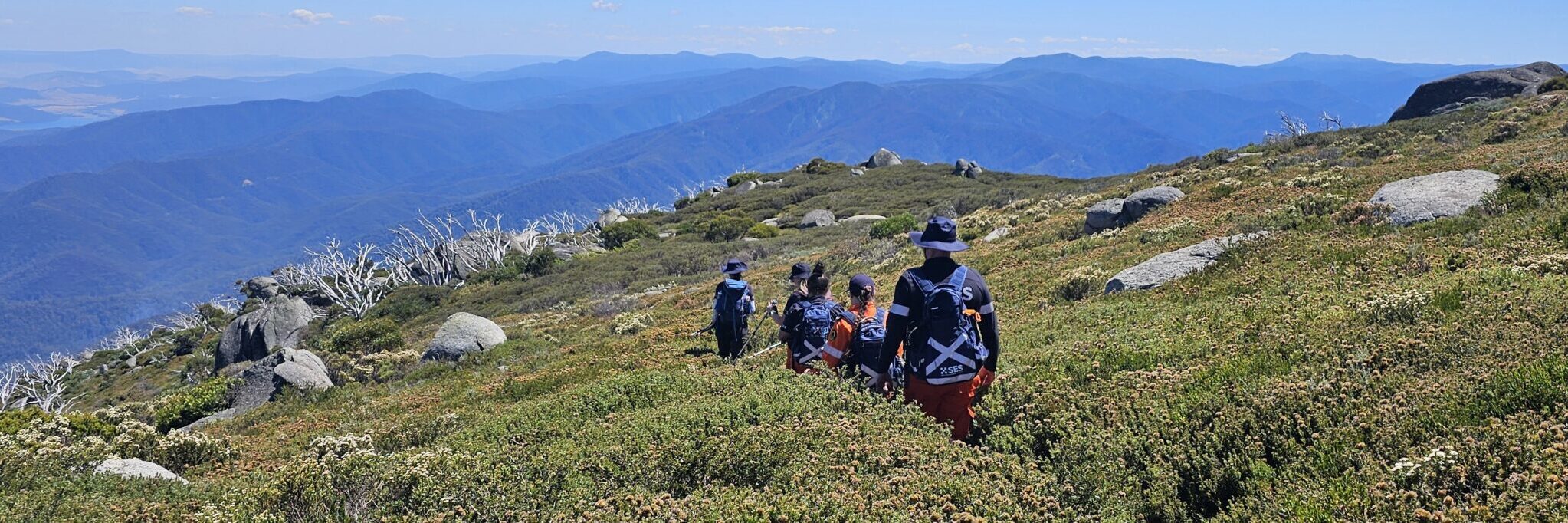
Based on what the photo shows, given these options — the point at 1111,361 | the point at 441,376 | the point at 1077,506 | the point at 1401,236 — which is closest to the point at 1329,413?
the point at 1077,506

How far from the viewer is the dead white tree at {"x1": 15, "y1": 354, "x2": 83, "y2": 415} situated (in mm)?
32531

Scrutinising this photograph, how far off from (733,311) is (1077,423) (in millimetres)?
5858

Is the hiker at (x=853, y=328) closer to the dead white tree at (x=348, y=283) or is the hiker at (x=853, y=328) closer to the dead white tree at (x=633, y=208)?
the dead white tree at (x=348, y=283)

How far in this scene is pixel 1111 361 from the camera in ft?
21.5

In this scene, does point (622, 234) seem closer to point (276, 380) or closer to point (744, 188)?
point (744, 188)

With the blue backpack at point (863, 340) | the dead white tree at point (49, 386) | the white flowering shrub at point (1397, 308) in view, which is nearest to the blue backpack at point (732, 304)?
the blue backpack at point (863, 340)

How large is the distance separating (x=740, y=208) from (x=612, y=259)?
1737 centimetres

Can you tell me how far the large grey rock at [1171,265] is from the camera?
1072 cm

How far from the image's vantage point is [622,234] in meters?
44.0

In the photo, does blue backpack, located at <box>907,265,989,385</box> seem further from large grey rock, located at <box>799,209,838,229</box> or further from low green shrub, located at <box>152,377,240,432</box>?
large grey rock, located at <box>799,209,838,229</box>

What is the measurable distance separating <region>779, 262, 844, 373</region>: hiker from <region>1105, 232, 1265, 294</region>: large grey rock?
517cm

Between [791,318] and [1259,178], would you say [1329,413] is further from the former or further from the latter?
[1259,178]

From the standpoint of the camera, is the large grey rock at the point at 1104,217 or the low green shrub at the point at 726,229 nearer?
the large grey rock at the point at 1104,217

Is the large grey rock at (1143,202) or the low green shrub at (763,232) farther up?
the large grey rock at (1143,202)
